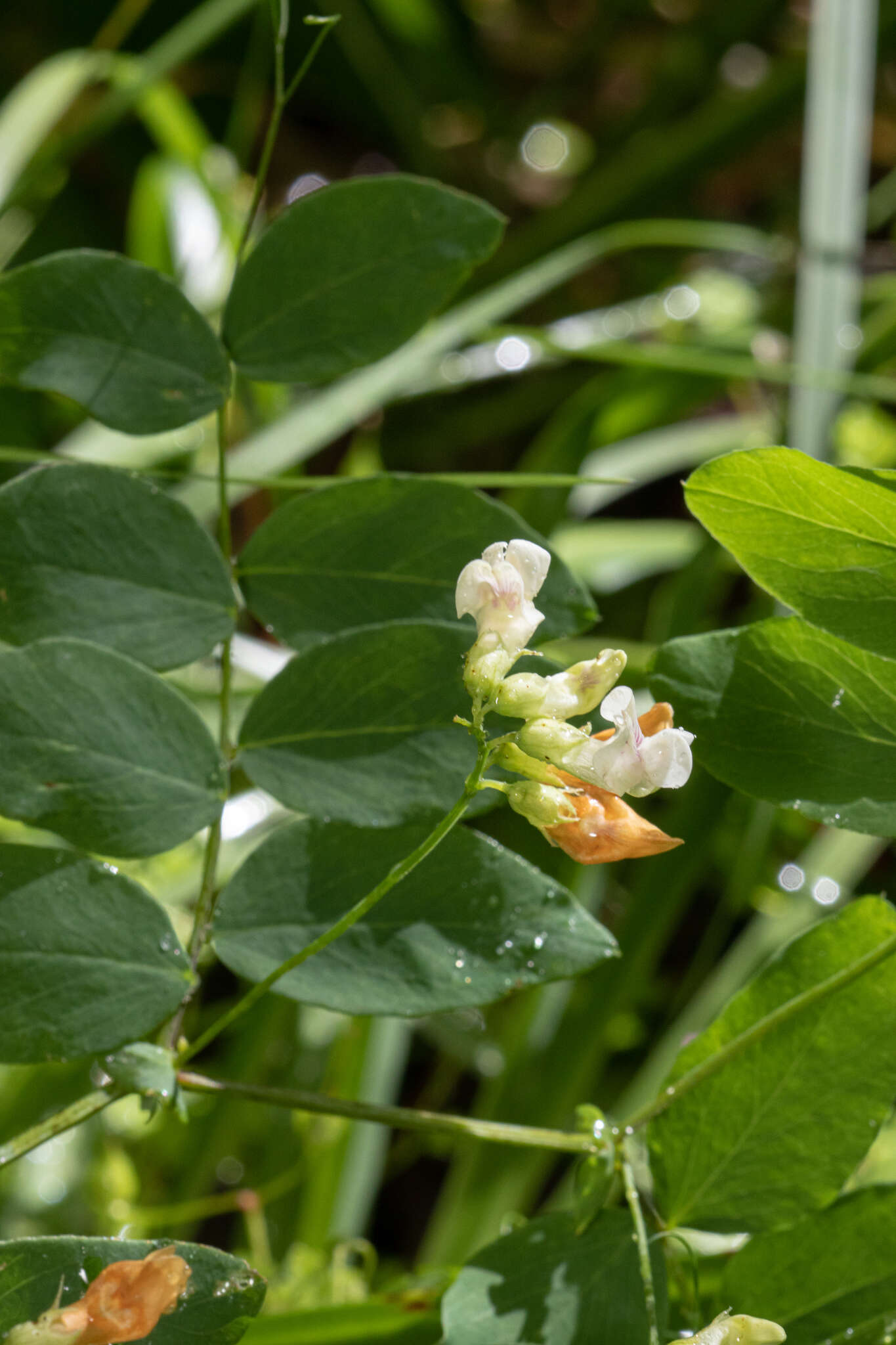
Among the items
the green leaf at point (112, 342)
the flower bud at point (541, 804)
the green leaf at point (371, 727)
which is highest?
the green leaf at point (112, 342)

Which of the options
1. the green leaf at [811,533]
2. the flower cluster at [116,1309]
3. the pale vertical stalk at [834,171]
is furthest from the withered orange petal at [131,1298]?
the pale vertical stalk at [834,171]

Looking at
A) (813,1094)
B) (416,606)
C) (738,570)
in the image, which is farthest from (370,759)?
(738,570)

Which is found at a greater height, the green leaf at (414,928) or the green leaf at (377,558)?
the green leaf at (377,558)

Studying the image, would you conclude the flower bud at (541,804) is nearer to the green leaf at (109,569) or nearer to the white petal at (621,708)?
the white petal at (621,708)

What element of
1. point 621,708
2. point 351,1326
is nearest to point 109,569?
point 621,708

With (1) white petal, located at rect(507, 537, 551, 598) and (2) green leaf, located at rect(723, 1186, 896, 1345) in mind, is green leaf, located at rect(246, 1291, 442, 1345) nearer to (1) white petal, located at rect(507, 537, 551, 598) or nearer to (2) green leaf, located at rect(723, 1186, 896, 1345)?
(2) green leaf, located at rect(723, 1186, 896, 1345)

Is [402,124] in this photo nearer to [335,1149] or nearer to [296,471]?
[296,471]
